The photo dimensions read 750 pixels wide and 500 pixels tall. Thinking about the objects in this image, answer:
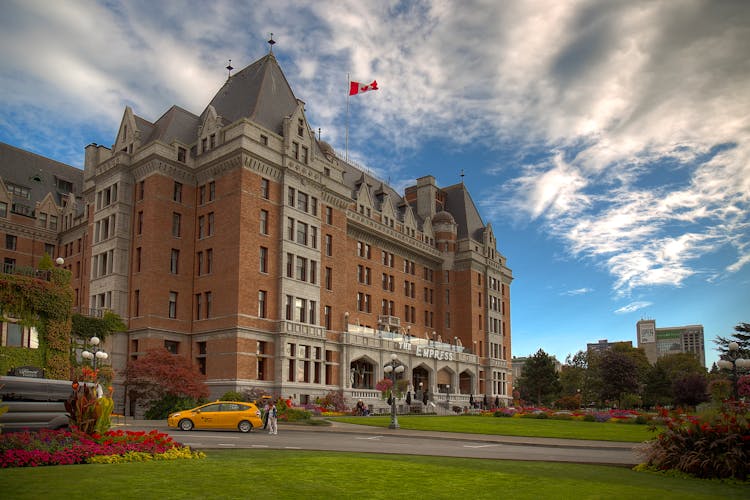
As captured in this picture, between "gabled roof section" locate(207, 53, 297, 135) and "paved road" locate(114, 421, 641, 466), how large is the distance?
30.1m

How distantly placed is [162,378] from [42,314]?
25.3ft

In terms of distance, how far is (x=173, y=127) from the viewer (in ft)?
175

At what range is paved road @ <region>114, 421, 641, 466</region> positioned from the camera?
20.2m

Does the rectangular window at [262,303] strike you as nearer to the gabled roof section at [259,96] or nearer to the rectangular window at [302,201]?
the rectangular window at [302,201]

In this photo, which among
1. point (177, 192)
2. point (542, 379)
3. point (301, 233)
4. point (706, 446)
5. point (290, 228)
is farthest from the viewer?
point (542, 379)

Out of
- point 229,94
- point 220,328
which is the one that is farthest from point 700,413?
point 229,94

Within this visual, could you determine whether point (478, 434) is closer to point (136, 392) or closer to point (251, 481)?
point (251, 481)

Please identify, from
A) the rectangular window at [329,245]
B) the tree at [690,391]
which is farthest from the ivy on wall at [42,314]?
the tree at [690,391]

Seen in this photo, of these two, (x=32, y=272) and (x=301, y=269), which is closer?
(x=32, y=272)

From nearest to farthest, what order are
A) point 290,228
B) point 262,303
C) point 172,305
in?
point 262,303 → point 172,305 → point 290,228

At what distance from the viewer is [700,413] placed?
1681 cm

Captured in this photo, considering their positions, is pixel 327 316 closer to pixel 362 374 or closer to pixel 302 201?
pixel 362 374

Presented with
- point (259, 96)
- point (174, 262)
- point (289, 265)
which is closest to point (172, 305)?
point (174, 262)

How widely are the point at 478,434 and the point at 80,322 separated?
98.9 ft
